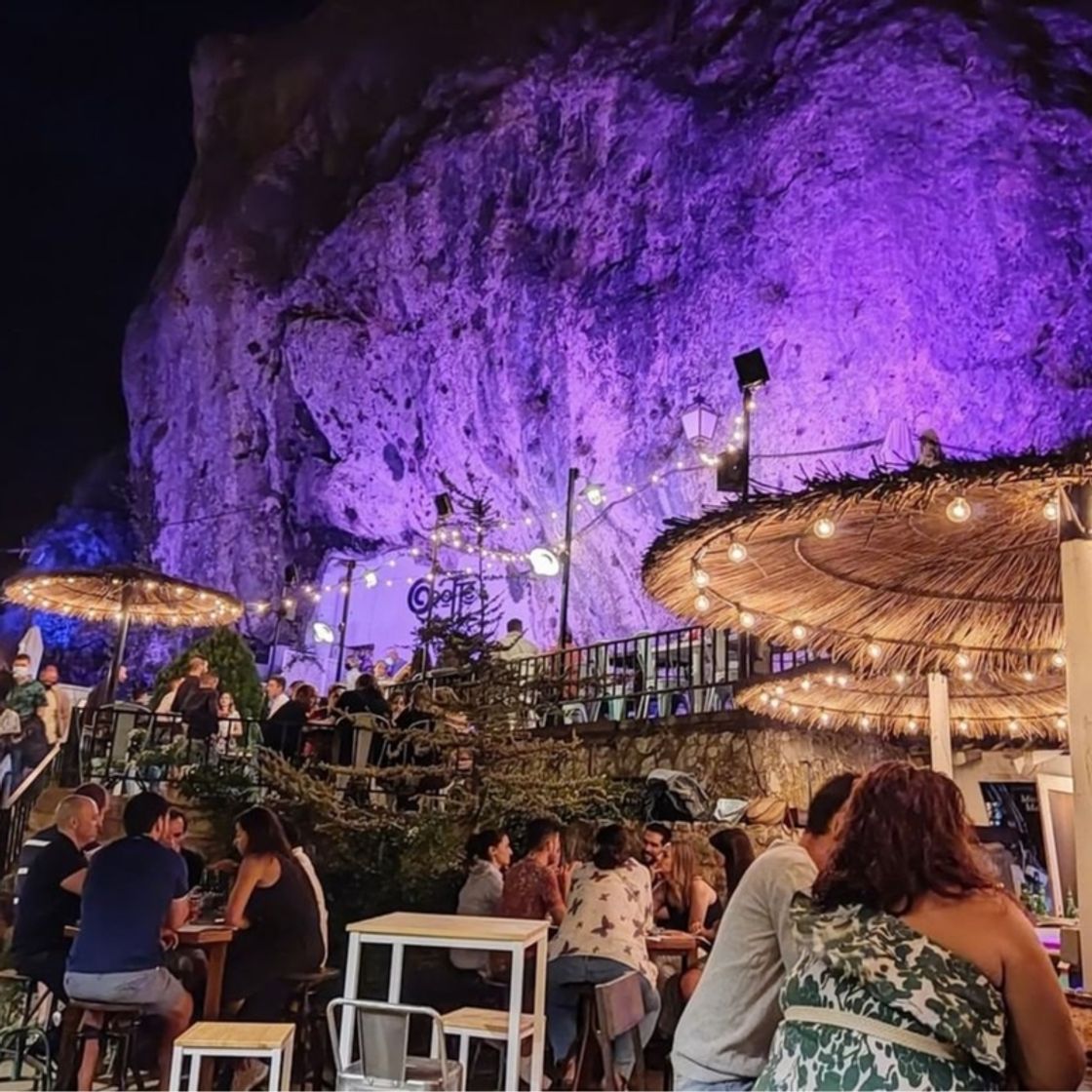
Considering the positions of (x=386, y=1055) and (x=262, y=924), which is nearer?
(x=386, y=1055)

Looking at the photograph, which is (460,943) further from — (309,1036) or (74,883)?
(74,883)

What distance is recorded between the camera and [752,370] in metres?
9.85

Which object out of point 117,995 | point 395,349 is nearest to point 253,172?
point 395,349

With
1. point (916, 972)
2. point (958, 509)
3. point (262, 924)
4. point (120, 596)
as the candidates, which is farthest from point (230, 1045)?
point (120, 596)

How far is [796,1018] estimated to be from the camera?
1.65 m

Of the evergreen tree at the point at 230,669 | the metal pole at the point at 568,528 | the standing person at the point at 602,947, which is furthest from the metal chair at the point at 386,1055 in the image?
the metal pole at the point at 568,528

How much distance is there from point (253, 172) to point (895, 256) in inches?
416

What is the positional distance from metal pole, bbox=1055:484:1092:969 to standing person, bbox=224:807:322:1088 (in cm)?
274

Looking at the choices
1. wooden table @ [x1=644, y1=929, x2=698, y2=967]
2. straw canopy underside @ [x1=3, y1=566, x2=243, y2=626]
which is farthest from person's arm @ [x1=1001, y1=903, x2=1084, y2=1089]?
straw canopy underside @ [x1=3, y1=566, x2=243, y2=626]

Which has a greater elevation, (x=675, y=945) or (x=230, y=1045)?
(x=675, y=945)

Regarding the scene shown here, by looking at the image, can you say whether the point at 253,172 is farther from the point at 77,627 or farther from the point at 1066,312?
the point at 1066,312

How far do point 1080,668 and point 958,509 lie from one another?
1.77 feet

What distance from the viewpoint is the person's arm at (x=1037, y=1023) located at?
148 centimetres

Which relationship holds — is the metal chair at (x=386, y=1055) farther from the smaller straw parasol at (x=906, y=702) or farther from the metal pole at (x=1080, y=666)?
the smaller straw parasol at (x=906, y=702)
